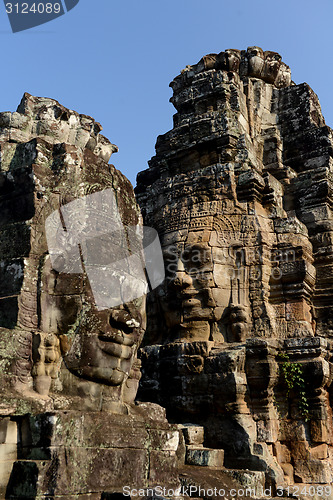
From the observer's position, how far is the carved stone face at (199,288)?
9.64 metres

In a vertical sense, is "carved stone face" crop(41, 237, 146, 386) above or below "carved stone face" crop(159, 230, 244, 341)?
below

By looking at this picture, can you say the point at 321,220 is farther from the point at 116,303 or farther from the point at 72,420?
the point at 72,420

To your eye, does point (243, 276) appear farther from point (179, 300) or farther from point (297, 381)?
point (297, 381)

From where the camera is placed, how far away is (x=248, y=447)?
27.1 feet

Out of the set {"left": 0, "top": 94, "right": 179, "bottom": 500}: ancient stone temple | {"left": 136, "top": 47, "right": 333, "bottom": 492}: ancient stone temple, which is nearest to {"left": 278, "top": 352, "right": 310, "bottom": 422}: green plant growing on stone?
{"left": 136, "top": 47, "right": 333, "bottom": 492}: ancient stone temple

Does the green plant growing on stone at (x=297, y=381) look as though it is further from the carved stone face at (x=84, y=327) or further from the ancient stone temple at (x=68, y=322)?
the carved stone face at (x=84, y=327)

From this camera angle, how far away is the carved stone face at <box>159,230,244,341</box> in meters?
9.64

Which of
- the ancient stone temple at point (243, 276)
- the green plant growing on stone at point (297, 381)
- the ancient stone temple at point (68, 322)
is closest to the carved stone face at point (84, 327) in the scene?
the ancient stone temple at point (68, 322)

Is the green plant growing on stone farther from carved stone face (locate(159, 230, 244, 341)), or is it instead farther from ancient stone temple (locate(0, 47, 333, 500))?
carved stone face (locate(159, 230, 244, 341))

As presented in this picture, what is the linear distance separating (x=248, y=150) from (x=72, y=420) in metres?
7.33

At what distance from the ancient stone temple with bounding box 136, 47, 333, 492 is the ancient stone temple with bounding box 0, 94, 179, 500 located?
296 cm

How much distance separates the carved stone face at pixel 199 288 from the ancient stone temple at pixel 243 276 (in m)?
0.02

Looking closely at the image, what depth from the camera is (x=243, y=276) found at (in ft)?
32.2

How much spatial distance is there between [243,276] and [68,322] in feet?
16.7
